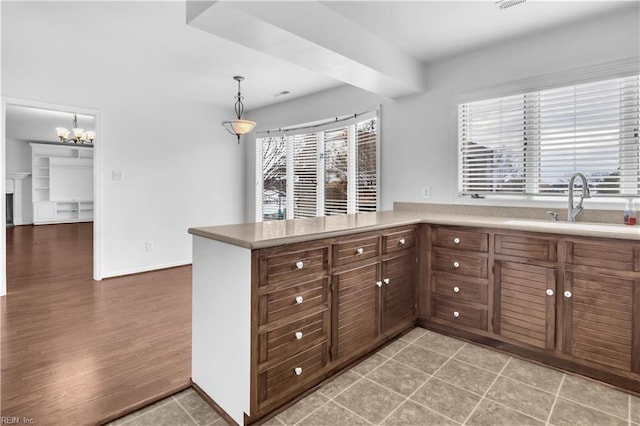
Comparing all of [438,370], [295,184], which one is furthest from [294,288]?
[295,184]

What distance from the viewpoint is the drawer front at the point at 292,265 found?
171cm

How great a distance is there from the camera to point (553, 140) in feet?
9.23

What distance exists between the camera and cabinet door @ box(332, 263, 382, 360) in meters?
2.14

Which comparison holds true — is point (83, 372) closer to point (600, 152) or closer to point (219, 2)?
point (219, 2)

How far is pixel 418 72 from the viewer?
11.2ft

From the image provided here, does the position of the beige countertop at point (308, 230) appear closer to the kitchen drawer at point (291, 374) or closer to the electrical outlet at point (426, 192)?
the kitchen drawer at point (291, 374)

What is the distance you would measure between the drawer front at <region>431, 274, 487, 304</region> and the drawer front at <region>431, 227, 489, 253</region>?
0.24 metres

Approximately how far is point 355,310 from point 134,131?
386 centimetres

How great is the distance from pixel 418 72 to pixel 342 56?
1.14 meters

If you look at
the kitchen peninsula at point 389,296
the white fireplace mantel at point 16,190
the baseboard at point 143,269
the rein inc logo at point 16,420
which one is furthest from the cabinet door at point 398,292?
the white fireplace mantel at point 16,190

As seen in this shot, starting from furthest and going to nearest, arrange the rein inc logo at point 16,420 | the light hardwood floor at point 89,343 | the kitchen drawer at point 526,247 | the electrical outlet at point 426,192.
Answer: the electrical outlet at point 426,192 < the kitchen drawer at point 526,247 < the light hardwood floor at point 89,343 < the rein inc logo at point 16,420

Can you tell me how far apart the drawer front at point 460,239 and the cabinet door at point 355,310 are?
2.17 feet

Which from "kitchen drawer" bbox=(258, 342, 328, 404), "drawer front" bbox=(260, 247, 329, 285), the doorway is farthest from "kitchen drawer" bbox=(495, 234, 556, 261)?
the doorway

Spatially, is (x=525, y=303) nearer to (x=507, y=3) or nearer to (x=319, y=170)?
(x=507, y=3)
